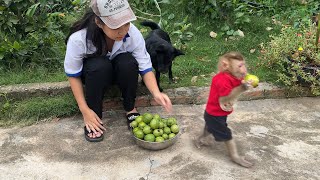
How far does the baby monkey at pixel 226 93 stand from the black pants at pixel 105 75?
2.42 ft

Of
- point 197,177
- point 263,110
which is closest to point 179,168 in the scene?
point 197,177

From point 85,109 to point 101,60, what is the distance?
16.5 inches

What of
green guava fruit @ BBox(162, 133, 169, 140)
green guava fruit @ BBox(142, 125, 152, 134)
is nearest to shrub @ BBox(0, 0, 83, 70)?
green guava fruit @ BBox(142, 125, 152, 134)

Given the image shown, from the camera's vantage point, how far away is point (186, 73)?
4.20 m

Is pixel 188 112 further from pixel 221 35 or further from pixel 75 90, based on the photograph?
pixel 221 35

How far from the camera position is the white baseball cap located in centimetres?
269

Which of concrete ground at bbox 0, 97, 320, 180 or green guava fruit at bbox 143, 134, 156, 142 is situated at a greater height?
green guava fruit at bbox 143, 134, 156, 142

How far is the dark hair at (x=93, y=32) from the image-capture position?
9.61 ft

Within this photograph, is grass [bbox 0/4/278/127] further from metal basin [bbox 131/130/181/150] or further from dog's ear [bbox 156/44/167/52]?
metal basin [bbox 131/130/181/150]

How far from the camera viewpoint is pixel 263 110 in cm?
373

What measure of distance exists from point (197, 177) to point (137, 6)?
10.1ft

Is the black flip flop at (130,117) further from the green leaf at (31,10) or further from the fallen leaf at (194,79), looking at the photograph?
the green leaf at (31,10)

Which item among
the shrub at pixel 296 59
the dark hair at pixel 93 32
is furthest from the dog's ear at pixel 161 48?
the shrub at pixel 296 59

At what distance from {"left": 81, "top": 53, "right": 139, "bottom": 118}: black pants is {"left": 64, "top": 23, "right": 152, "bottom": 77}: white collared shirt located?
51 mm
